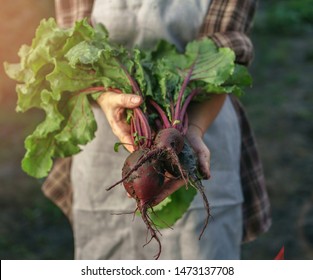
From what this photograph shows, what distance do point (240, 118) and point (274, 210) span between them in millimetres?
1415

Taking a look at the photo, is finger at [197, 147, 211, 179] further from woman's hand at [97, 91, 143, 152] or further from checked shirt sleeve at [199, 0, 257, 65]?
checked shirt sleeve at [199, 0, 257, 65]

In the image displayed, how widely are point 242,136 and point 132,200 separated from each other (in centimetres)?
44

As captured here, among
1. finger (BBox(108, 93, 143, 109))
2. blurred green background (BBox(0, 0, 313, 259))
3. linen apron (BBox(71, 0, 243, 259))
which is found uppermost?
finger (BBox(108, 93, 143, 109))

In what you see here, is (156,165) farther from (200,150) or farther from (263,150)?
Result: (263,150)

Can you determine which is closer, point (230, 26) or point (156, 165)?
point (156, 165)

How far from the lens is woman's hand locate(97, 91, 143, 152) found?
1.60 m

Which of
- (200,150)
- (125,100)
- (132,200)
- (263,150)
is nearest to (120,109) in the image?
(125,100)

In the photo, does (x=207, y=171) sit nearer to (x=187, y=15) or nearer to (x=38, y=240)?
(x=187, y=15)

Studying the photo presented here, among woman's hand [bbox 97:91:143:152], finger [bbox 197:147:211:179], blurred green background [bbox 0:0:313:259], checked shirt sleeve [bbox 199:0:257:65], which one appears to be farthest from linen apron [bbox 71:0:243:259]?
blurred green background [bbox 0:0:313:259]

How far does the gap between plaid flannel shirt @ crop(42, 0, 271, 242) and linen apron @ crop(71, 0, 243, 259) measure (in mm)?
43

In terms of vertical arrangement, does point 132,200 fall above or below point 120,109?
below

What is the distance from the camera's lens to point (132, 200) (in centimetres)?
196

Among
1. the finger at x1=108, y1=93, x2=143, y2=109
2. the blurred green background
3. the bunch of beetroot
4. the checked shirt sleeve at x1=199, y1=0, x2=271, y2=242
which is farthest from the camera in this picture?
the blurred green background

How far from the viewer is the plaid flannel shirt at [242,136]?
190 cm
